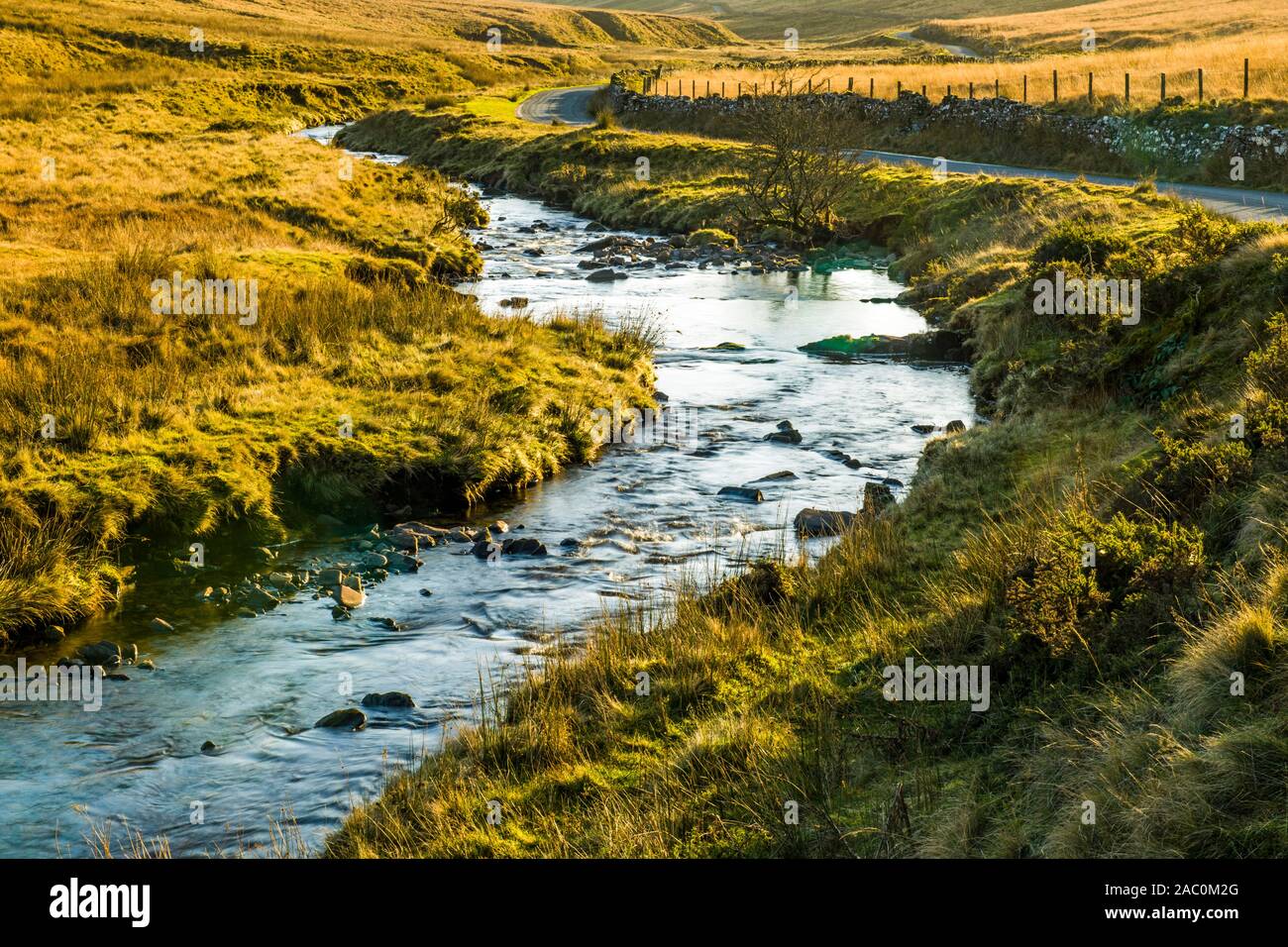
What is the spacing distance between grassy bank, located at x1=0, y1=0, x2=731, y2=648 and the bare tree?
32.0ft

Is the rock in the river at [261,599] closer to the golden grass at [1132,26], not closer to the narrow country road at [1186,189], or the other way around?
the narrow country road at [1186,189]

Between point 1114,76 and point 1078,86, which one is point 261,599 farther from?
point 1114,76

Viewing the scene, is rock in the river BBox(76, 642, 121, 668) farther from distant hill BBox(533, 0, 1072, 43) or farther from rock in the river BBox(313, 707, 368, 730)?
distant hill BBox(533, 0, 1072, 43)

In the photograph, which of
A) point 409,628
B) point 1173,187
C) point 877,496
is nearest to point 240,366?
point 409,628

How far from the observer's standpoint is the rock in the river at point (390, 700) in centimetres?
997

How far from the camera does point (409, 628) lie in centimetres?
1150

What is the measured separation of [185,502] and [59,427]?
6.67 feet

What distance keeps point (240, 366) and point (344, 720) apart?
929 cm

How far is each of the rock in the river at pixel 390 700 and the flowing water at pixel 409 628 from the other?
0.14 meters

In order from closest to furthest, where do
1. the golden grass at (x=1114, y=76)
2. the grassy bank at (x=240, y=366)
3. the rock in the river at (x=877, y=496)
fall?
the grassy bank at (x=240, y=366), the rock in the river at (x=877, y=496), the golden grass at (x=1114, y=76)

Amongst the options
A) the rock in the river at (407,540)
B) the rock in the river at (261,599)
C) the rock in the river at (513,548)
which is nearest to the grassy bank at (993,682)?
the rock in the river at (513,548)

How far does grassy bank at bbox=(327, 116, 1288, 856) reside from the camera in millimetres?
6566

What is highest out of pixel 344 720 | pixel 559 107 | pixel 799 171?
pixel 559 107

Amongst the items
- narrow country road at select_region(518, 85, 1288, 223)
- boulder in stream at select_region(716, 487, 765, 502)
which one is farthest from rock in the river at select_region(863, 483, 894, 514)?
narrow country road at select_region(518, 85, 1288, 223)
